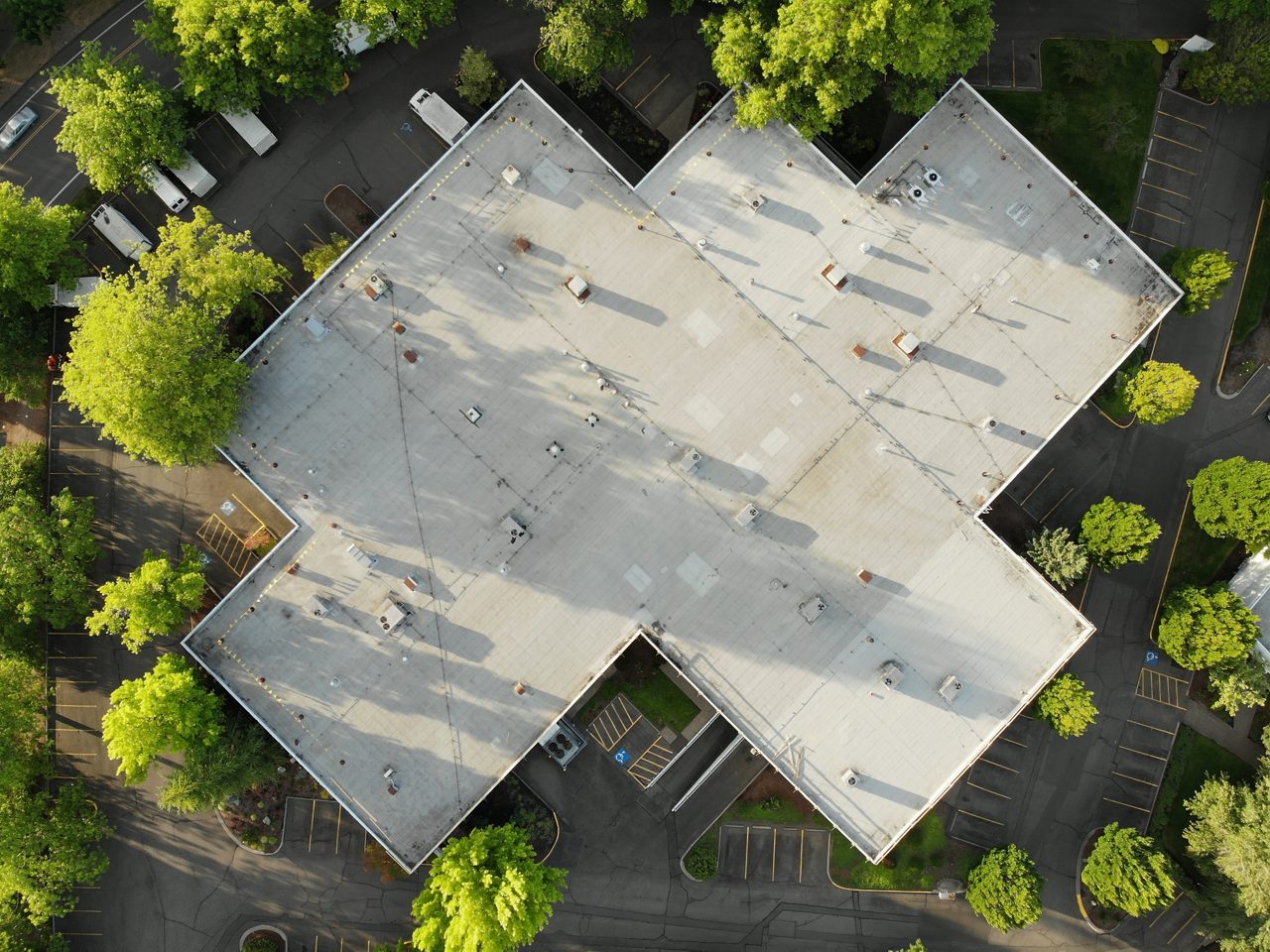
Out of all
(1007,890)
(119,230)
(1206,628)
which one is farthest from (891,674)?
(119,230)

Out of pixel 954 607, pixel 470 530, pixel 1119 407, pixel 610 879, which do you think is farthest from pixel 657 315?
pixel 610 879

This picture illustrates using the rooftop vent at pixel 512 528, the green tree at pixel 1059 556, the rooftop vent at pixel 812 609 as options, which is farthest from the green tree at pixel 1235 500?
the rooftop vent at pixel 512 528

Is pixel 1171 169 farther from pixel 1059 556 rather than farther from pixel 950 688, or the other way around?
pixel 950 688

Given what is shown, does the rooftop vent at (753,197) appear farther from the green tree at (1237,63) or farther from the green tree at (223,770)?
the green tree at (223,770)

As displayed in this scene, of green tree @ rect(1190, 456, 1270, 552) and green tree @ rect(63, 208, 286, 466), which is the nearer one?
green tree @ rect(63, 208, 286, 466)

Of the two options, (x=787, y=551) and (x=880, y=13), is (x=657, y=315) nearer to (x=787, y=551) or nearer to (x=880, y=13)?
(x=787, y=551)

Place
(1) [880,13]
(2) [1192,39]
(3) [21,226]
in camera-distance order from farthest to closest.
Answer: (2) [1192,39] → (3) [21,226] → (1) [880,13]

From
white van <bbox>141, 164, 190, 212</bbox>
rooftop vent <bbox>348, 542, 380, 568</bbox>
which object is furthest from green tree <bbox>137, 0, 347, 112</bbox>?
rooftop vent <bbox>348, 542, 380, 568</bbox>

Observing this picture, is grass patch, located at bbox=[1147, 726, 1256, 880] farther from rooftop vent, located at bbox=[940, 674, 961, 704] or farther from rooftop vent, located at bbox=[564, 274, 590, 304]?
Answer: rooftop vent, located at bbox=[564, 274, 590, 304]
